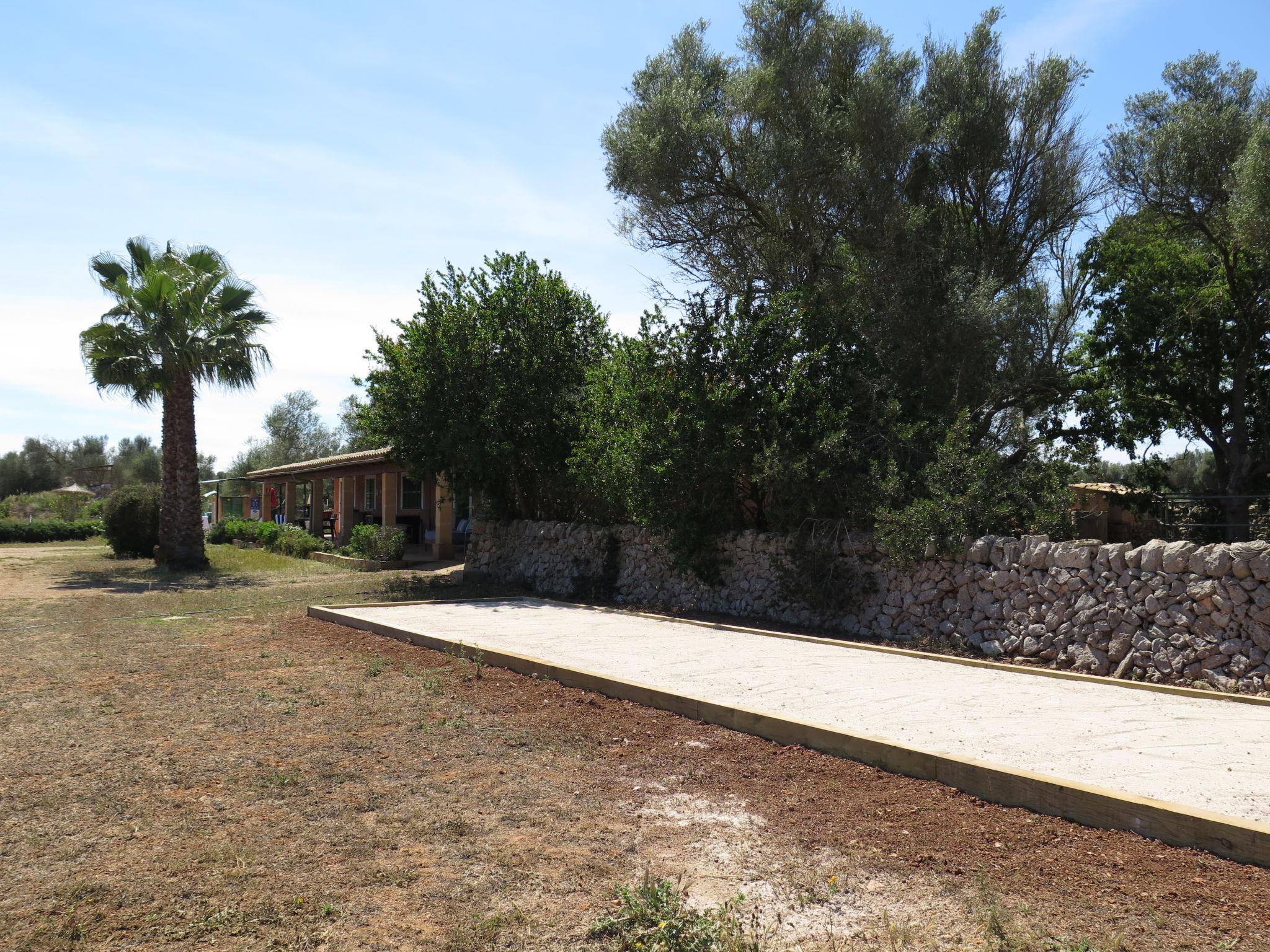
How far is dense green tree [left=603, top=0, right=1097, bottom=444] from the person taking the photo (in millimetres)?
13547

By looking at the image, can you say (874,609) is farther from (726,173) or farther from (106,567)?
(106,567)

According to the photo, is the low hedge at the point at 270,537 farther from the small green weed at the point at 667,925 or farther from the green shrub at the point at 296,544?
the small green weed at the point at 667,925

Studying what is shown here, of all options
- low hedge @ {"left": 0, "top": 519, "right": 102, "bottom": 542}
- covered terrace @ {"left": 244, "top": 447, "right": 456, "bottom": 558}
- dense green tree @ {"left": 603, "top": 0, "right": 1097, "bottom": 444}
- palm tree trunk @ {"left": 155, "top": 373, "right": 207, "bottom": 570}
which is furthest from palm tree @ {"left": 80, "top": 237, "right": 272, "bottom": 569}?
low hedge @ {"left": 0, "top": 519, "right": 102, "bottom": 542}

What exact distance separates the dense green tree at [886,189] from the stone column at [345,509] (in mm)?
16238

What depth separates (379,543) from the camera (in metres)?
22.2

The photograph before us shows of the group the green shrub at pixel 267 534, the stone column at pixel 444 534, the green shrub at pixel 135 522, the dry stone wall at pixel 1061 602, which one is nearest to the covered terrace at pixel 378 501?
the stone column at pixel 444 534

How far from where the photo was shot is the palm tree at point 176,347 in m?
21.5

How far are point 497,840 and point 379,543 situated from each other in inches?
738

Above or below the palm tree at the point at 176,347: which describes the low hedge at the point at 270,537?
below

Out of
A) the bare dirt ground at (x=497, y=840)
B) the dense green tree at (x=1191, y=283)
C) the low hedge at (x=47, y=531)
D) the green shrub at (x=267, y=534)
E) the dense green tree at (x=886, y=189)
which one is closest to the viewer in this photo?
the bare dirt ground at (x=497, y=840)

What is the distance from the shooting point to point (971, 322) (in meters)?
13.1

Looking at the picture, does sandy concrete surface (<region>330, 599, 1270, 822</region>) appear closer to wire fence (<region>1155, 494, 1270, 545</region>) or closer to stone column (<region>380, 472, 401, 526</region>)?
wire fence (<region>1155, 494, 1270, 545</region>)

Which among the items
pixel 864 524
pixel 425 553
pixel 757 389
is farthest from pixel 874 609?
pixel 425 553

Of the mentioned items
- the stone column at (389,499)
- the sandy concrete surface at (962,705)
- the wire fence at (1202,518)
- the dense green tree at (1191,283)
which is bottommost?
the sandy concrete surface at (962,705)
